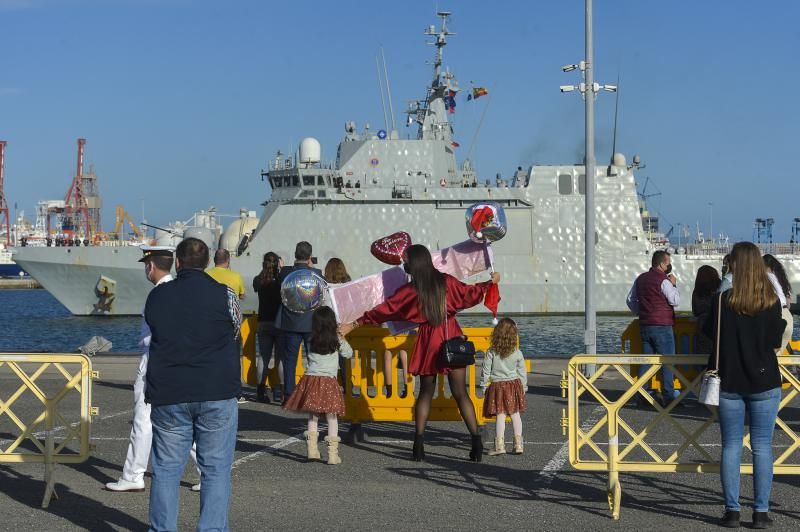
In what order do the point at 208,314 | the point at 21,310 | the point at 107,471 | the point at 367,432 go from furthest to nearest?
the point at 21,310 → the point at 367,432 → the point at 107,471 → the point at 208,314

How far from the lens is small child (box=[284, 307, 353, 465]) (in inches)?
302

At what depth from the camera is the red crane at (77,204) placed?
14675cm

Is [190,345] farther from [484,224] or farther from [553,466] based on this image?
[484,224]

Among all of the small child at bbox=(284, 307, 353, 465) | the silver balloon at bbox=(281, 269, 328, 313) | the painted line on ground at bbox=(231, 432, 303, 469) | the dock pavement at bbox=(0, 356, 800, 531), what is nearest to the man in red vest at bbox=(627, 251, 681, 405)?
the dock pavement at bbox=(0, 356, 800, 531)

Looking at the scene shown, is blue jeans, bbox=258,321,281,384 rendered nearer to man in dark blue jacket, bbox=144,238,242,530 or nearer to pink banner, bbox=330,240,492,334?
pink banner, bbox=330,240,492,334

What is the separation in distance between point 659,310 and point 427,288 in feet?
13.0

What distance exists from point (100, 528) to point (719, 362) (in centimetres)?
367

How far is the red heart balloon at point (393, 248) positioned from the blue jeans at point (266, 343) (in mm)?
2652

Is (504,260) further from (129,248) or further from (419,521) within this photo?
(419,521)

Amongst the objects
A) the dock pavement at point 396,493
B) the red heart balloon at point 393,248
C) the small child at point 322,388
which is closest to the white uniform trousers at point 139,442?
the dock pavement at point 396,493

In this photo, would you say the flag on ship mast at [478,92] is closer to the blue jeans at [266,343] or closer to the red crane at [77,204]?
the blue jeans at [266,343]

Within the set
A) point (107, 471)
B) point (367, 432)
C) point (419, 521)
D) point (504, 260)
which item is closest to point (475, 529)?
point (419, 521)

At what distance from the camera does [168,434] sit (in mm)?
5000

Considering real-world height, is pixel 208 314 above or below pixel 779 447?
above
